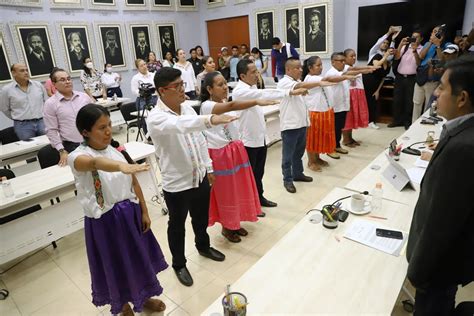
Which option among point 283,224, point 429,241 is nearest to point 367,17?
point 283,224

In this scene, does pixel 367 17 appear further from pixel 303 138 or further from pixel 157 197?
pixel 157 197

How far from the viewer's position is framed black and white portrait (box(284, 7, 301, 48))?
815cm

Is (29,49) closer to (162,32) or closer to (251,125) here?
(162,32)

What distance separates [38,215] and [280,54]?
6.33 metres

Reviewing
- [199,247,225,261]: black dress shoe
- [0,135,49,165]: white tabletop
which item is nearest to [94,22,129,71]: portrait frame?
[0,135,49,165]: white tabletop

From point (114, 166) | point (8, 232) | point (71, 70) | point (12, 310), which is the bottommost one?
point (12, 310)

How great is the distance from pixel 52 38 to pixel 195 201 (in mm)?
7293

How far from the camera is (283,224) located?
331 cm

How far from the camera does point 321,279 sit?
1.48m

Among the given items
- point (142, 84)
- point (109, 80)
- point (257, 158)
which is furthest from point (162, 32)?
point (257, 158)

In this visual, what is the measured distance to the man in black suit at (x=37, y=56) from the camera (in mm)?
7160

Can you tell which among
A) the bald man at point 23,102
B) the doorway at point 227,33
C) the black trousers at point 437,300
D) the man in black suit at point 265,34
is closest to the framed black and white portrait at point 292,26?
the man in black suit at point 265,34

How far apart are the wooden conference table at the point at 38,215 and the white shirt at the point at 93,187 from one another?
3.94 ft

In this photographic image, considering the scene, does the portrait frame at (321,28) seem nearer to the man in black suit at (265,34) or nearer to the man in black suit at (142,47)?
the man in black suit at (265,34)
